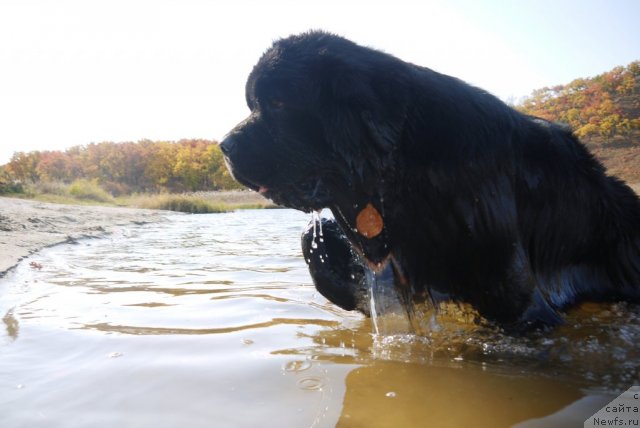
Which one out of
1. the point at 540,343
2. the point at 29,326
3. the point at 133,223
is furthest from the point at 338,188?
the point at 133,223

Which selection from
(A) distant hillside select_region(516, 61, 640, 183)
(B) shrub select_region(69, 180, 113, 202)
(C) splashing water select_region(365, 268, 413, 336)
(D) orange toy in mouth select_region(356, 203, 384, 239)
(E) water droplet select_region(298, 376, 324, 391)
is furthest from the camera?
(B) shrub select_region(69, 180, 113, 202)

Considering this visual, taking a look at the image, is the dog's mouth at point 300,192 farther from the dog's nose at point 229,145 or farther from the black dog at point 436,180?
the dog's nose at point 229,145

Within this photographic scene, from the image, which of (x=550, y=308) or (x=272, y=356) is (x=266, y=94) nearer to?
(x=272, y=356)

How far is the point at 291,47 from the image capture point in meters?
2.27

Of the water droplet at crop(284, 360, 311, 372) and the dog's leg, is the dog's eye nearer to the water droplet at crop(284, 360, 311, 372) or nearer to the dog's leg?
the dog's leg

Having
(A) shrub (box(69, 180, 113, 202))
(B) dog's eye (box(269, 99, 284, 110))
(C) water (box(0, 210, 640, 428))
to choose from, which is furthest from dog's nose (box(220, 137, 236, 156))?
(A) shrub (box(69, 180, 113, 202))

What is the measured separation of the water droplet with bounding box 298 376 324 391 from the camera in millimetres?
1484

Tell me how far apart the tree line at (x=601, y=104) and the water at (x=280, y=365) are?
1816 centimetres

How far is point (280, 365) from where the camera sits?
169cm

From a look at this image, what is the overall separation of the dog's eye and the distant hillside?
1779 cm

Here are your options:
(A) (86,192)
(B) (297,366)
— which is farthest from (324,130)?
(A) (86,192)

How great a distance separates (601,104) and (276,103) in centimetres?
2359

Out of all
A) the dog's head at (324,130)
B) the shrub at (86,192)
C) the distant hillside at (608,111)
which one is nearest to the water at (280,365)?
the dog's head at (324,130)

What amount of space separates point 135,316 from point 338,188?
135 centimetres
